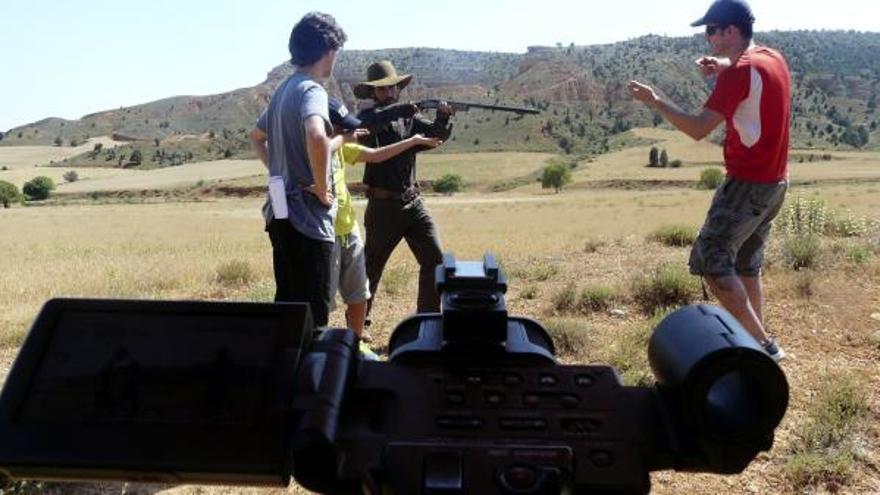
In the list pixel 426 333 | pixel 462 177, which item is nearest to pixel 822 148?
pixel 462 177

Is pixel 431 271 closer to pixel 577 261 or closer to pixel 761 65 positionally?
pixel 761 65

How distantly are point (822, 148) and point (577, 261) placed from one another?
386 feet

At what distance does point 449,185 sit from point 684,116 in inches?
3018

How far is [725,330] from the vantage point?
1.27 m

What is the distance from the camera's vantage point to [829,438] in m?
3.93

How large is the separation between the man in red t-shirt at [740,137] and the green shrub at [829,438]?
1.45 ft

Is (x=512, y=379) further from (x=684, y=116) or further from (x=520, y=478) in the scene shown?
(x=684, y=116)

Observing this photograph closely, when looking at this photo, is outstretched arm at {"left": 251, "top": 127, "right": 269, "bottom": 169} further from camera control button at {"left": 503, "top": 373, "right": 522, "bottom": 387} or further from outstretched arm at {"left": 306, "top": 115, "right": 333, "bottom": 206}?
camera control button at {"left": 503, "top": 373, "right": 522, "bottom": 387}

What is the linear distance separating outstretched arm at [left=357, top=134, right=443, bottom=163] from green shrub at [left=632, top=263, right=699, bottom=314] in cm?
260

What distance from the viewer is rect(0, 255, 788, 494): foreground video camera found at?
120 cm

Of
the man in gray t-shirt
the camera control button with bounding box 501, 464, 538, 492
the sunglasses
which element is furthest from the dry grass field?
the camera control button with bounding box 501, 464, 538, 492

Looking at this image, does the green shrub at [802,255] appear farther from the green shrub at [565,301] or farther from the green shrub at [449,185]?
the green shrub at [449,185]

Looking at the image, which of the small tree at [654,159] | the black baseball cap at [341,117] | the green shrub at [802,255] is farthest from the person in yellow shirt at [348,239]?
the small tree at [654,159]

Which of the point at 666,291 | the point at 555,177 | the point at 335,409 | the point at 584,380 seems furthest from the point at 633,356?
the point at 555,177
